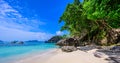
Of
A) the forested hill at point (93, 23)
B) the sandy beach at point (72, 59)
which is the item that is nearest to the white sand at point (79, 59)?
the sandy beach at point (72, 59)

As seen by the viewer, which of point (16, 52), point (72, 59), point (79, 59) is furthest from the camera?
point (16, 52)

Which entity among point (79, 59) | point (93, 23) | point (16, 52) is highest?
point (93, 23)

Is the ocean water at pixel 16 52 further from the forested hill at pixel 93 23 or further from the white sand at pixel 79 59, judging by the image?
the forested hill at pixel 93 23

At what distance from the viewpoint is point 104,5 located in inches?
415

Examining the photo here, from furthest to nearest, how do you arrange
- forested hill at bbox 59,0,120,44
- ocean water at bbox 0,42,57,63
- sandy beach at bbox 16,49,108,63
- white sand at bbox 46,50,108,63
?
forested hill at bbox 59,0,120,44
ocean water at bbox 0,42,57,63
sandy beach at bbox 16,49,108,63
white sand at bbox 46,50,108,63

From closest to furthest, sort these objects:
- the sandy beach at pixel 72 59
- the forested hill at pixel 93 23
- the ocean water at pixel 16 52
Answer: the sandy beach at pixel 72 59, the ocean water at pixel 16 52, the forested hill at pixel 93 23

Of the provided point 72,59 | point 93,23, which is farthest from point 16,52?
point 72,59

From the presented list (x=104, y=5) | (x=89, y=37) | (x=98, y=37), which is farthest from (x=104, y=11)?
(x=89, y=37)

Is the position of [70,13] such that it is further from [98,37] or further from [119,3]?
[119,3]

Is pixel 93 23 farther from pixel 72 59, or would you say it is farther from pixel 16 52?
pixel 72 59

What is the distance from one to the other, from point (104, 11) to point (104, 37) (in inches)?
1061

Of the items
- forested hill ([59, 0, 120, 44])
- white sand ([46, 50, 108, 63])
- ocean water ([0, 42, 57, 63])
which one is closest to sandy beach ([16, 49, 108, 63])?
white sand ([46, 50, 108, 63])

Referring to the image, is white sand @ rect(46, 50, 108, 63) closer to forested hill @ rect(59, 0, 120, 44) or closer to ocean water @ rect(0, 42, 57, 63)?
forested hill @ rect(59, 0, 120, 44)

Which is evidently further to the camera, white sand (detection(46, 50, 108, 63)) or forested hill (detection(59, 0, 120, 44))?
forested hill (detection(59, 0, 120, 44))
